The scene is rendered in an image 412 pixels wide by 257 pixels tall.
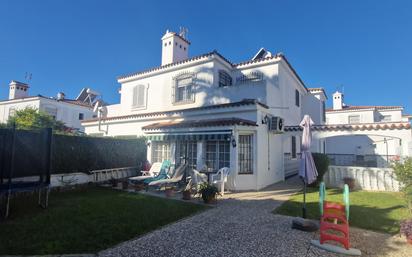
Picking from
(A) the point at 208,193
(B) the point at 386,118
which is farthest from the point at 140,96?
(B) the point at 386,118

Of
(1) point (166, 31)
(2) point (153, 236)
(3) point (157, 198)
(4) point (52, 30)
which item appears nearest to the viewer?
(2) point (153, 236)

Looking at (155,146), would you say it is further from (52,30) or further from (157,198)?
(52,30)

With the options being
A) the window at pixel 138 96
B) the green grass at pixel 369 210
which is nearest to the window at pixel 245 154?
the green grass at pixel 369 210

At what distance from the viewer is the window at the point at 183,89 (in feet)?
94.8

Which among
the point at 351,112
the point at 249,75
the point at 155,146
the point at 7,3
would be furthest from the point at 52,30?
the point at 351,112

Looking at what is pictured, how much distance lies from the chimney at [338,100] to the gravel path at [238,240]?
53.0 m

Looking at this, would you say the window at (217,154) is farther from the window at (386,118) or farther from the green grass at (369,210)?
the window at (386,118)

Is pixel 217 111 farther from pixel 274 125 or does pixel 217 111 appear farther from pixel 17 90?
pixel 17 90

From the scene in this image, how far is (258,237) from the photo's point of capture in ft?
28.6

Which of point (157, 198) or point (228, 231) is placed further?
point (157, 198)

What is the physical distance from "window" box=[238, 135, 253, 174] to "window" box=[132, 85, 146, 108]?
778 inches

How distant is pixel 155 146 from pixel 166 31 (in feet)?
62.5

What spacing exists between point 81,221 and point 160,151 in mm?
13652

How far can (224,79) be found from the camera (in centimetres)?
2870
